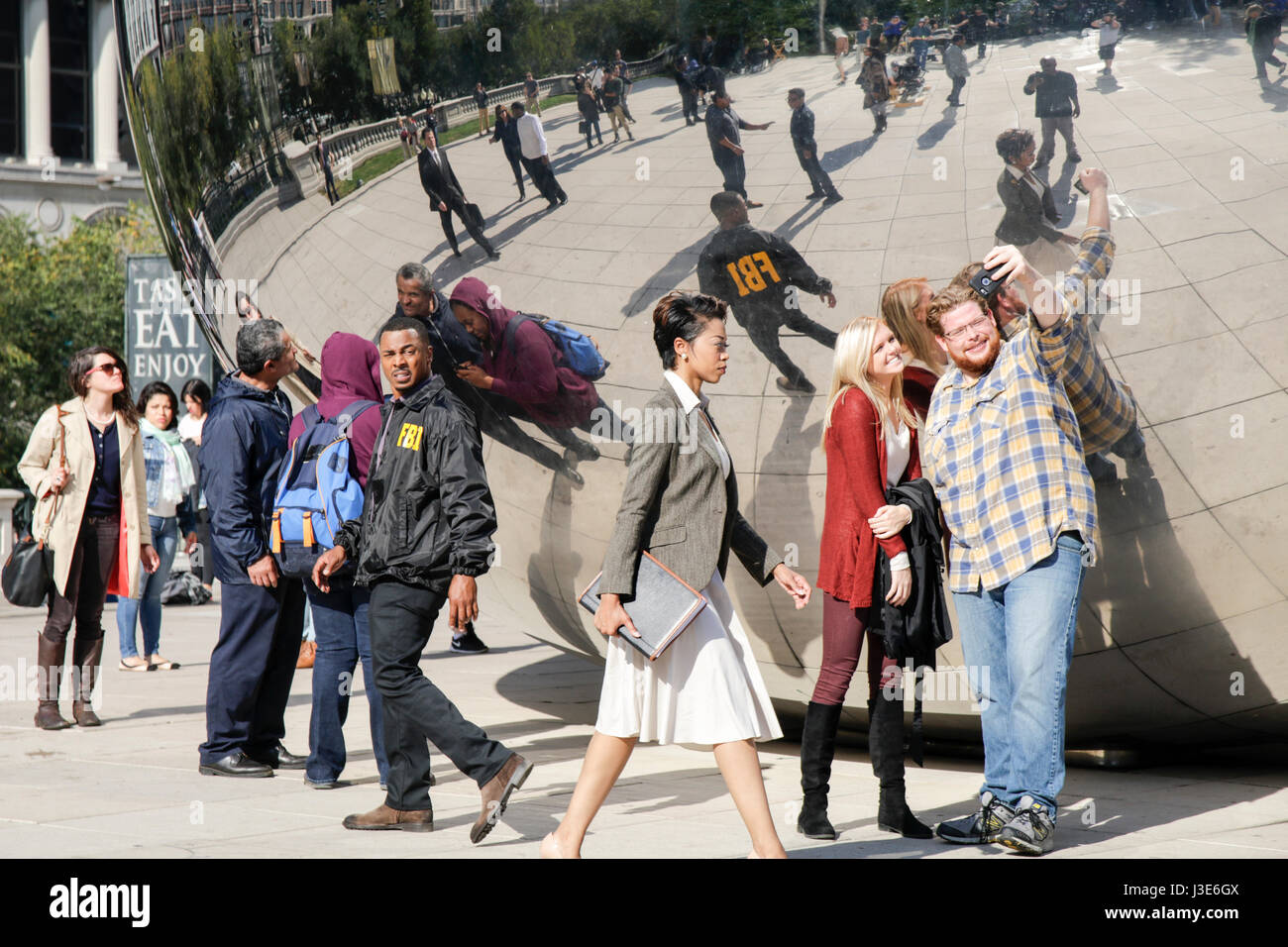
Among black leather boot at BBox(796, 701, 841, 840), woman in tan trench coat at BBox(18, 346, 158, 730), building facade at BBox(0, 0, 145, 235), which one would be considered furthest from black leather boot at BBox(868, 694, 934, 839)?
building facade at BBox(0, 0, 145, 235)

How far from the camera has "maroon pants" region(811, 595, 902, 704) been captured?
164 inches

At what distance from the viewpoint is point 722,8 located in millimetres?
3967

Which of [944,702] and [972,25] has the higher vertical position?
[972,25]

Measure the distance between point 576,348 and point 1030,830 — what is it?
1.86 meters

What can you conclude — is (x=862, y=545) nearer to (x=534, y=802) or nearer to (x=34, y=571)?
(x=534, y=802)

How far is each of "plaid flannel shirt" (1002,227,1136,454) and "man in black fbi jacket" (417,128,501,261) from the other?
157 centimetres

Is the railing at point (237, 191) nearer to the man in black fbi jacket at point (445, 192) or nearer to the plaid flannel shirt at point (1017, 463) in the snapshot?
the man in black fbi jacket at point (445, 192)

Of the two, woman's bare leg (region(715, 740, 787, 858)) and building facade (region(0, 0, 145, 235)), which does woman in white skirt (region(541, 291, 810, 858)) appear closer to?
woman's bare leg (region(715, 740, 787, 858))

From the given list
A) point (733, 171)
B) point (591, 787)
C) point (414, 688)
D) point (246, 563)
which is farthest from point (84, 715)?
point (733, 171)

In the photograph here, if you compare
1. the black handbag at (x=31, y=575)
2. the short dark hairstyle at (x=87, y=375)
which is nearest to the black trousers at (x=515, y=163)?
the short dark hairstyle at (x=87, y=375)

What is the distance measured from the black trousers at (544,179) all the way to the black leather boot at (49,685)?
360 cm
